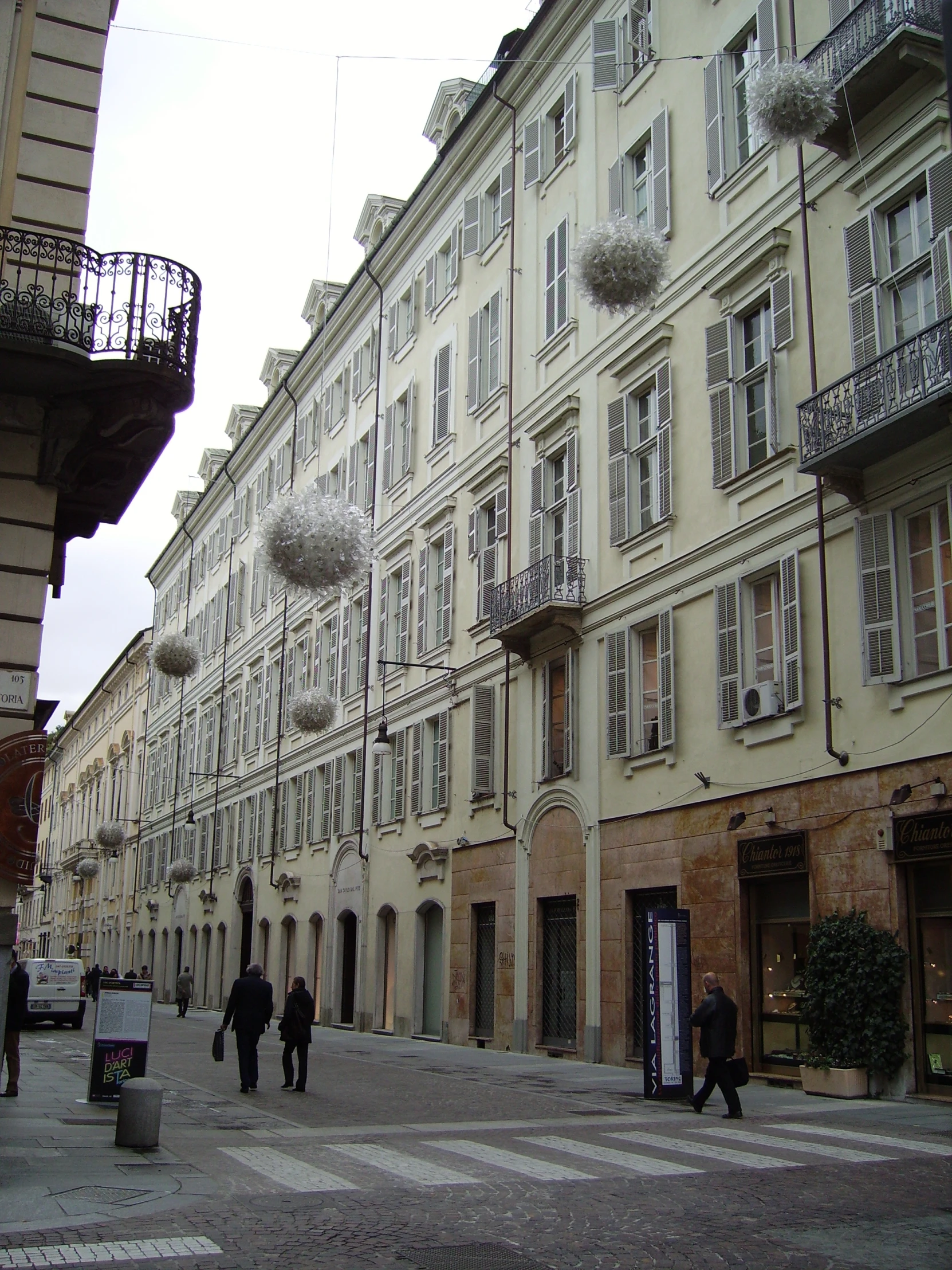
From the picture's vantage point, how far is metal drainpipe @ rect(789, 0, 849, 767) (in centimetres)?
1585

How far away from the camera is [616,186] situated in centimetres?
2284

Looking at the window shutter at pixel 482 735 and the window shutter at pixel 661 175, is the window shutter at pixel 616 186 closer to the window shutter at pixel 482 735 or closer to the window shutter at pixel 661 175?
the window shutter at pixel 661 175

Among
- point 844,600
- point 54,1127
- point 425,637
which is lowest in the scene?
point 54,1127

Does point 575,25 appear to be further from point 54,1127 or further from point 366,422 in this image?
point 54,1127

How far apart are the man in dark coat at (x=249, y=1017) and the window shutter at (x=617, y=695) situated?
7326mm

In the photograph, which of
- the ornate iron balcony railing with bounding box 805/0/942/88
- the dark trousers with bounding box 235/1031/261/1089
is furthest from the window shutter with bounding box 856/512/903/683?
the dark trousers with bounding box 235/1031/261/1089

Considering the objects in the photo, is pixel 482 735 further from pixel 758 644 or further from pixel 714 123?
pixel 714 123

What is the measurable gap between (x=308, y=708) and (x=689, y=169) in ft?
46.0

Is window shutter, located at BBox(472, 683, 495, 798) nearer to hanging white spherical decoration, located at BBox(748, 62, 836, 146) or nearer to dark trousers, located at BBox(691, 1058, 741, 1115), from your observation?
dark trousers, located at BBox(691, 1058, 741, 1115)

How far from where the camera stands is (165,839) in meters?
56.5

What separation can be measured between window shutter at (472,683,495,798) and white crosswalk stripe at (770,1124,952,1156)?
44.9 feet

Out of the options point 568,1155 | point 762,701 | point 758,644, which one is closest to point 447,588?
point 758,644

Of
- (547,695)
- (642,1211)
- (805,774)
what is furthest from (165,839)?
(642,1211)

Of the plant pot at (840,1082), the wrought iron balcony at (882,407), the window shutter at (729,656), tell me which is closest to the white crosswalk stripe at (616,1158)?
the plant pot at (840,1082)
